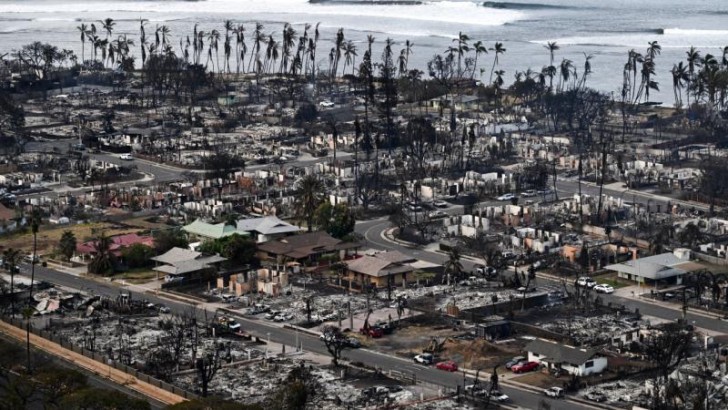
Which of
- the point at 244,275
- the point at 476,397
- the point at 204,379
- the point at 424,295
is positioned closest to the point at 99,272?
the point at 244,275

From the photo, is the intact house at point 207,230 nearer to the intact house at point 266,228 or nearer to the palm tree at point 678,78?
the intact house at point 266,228

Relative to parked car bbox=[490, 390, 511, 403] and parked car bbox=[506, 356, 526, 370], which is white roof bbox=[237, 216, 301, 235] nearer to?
parked car bbox=[506, 356, 526, 370]

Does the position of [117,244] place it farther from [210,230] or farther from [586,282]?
[586,282]

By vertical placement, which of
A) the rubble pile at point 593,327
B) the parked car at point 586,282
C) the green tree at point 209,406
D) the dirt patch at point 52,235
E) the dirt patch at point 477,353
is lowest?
the dirt patch at point 52,235

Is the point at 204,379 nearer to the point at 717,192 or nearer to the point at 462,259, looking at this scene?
the point at 462,259

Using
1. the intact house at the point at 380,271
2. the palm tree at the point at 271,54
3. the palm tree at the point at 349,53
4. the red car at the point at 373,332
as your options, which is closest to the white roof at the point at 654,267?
the intact house at the point at 380,271

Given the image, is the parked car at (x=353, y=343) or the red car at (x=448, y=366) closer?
the red car at (x=448, y=366)

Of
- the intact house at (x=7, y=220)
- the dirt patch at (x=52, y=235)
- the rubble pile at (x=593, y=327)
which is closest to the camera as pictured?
the rubble pile at (x=593, y=327)

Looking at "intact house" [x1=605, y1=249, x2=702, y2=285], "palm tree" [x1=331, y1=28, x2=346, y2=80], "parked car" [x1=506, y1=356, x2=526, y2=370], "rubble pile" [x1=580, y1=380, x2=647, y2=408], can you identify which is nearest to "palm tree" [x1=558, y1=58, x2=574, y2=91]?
"palm tree" [x1=331, y1=28, x2=346, y2=80]
